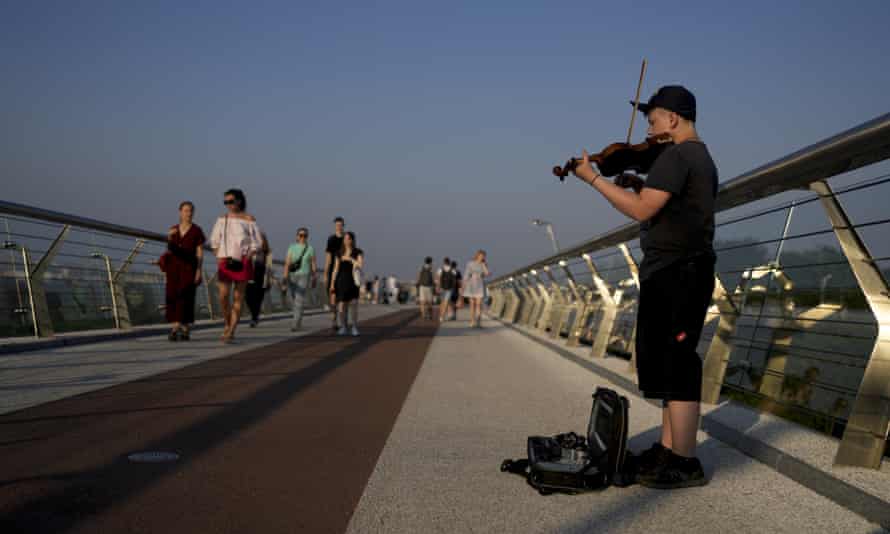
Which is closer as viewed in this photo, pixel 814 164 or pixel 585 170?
pixel 585 170

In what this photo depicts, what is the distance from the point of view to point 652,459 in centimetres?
364

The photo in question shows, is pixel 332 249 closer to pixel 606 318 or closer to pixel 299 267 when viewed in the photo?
pixel 299 267

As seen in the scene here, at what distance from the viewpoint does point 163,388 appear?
6352 millimetres

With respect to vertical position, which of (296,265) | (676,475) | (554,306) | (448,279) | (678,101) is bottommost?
(676,475)

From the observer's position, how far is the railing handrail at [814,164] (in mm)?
3473

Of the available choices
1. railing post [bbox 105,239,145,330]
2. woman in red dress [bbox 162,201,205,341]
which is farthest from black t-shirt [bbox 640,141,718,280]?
railing post [bbox 105,239,145,330]

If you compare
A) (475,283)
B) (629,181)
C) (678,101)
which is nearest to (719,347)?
(629,181)

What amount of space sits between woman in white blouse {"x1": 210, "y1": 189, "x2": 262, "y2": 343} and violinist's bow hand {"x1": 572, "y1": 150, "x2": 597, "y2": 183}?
849 centimetres

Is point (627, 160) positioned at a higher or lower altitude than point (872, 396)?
higher

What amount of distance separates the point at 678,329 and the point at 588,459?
734 mm

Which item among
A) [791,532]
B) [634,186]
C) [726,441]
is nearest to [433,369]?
[726,441]

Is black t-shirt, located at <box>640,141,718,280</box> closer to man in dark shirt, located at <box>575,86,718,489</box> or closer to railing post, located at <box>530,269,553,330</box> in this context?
man in dark shirt, located at <box>575,86,718,489</box>

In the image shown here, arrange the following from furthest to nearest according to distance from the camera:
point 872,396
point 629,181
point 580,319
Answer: point 580,319 → point 629,181 → point 872,396

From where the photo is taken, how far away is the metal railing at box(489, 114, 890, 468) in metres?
3.57
